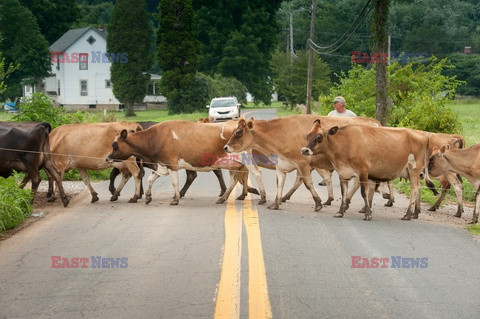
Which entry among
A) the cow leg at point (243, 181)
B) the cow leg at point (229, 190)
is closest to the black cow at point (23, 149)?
the cow leg at point (229, 190)

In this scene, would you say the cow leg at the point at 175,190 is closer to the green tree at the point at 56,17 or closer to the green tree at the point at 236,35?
the green tree at the point at 236,35

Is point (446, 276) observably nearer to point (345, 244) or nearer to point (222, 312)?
point (345, 244)

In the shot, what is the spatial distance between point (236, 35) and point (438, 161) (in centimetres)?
6650

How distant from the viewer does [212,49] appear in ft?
270

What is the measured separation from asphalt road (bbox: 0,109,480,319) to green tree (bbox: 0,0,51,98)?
226 feet

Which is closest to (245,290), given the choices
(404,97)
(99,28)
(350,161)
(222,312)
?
(222,312)

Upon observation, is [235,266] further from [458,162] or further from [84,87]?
[84,87]

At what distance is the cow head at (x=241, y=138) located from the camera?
45.7 ft

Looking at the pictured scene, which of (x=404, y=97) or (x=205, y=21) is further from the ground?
(x=205, y=21)

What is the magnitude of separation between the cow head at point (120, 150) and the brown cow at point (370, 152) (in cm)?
382

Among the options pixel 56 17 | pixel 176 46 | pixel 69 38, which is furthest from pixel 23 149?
pixel 56 17

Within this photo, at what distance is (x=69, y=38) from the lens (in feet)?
276

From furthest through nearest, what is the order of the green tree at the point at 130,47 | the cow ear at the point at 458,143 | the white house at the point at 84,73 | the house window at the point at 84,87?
the house window at the point at 84,87 < the white house at the point at 84,73 < the green tree at the point at 130,47 < the cow ear at the point at 458,143

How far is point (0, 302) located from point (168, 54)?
57372 mm
